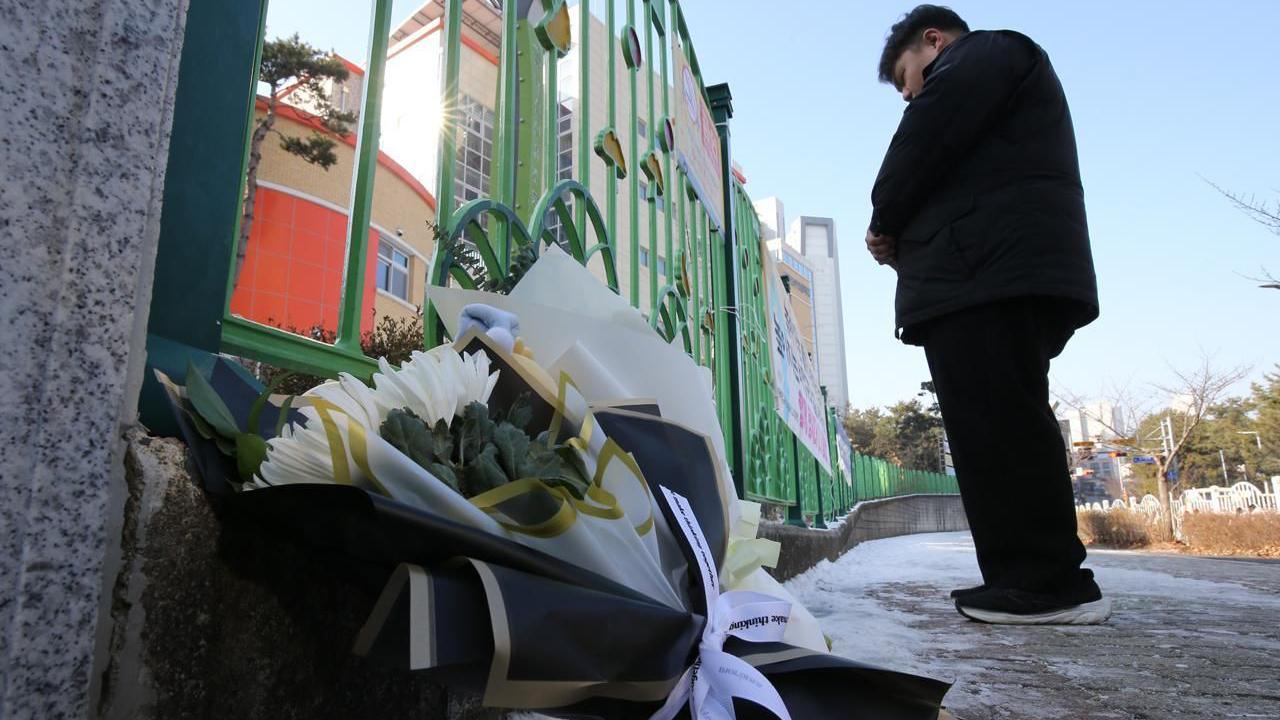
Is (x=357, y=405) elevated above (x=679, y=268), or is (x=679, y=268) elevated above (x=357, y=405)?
(x=679, y=268)

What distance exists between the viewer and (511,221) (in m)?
1.41

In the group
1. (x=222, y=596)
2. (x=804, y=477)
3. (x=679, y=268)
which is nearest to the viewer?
(x=222, y=596)

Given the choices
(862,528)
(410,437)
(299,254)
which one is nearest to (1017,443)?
(410,437)

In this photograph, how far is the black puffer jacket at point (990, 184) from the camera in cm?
189

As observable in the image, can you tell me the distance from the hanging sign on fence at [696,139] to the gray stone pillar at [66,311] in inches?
94.1

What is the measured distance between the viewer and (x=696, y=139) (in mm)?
3107

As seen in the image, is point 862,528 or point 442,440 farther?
point 862,528

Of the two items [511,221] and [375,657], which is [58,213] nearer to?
[375,657]

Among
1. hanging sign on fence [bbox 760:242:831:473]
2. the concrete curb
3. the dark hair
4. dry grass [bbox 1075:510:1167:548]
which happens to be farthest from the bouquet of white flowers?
dry grass [bbox 1075:510:1167:548]

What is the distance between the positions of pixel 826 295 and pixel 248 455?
195 ft

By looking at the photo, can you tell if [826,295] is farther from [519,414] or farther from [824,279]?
[519,414]

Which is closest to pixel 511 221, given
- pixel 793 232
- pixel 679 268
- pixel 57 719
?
→ pixel 57 719

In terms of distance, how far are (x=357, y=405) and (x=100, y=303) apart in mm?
220

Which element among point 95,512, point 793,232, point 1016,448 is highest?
point 793,232
